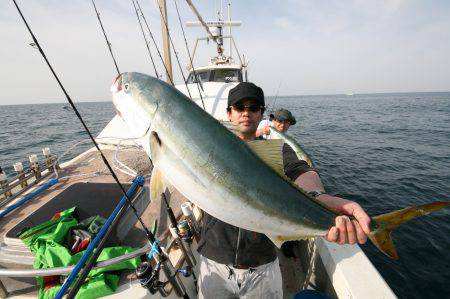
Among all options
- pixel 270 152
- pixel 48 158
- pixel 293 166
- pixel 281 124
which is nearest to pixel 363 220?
pixel 293 166

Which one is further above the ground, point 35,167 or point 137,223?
point 137,223

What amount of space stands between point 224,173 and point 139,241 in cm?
271

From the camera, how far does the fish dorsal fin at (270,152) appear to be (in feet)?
Answer: 6.91

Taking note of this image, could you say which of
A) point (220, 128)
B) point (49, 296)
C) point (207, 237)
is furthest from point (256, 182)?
point (49, 296)

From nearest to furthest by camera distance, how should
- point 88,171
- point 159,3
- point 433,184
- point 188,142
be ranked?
Answer: point 188,142, point 88,171, point 159,3, point 433,184

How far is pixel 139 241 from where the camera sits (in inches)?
150

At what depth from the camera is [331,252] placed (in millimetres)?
3219

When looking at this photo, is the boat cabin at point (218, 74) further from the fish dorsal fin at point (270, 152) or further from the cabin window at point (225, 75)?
the fish dorsal fin at point (270, 152)

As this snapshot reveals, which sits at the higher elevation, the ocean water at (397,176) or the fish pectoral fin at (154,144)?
the fish pectoral fin at (154,144)

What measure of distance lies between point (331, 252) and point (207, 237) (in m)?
1.86

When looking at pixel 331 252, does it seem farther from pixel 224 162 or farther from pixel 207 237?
pixel 224 162

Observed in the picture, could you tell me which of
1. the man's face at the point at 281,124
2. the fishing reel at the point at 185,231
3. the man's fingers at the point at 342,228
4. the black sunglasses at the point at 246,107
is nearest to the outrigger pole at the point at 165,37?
the man's face at the point at 281,124

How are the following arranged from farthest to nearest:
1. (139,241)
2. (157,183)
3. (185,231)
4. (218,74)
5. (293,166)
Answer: (218,74) → (139,241) → (185,231) → (293,166) → (157,183)

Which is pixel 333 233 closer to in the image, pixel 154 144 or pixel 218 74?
pixel 154 144
